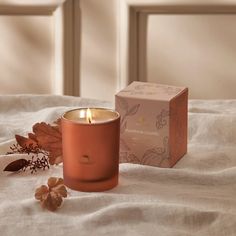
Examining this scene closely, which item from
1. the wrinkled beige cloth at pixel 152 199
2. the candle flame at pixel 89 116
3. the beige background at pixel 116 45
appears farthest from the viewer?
the beige background at pixel 116 45

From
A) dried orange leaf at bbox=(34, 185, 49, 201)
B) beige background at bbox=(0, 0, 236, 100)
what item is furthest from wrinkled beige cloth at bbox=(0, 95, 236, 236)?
beige background at bbox=(0, 0, 236, 100)

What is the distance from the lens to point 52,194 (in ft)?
2.23

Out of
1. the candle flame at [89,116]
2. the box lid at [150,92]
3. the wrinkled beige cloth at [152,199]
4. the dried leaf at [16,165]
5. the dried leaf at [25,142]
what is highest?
the box lid at [150,92]

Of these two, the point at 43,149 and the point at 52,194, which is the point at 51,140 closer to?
the point at 43,149

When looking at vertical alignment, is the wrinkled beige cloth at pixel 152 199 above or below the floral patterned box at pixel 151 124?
below

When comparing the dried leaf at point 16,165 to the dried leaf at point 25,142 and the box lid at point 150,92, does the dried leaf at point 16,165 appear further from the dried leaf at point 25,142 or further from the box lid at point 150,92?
the box lid at point 150,92

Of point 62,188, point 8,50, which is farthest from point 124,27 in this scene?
point 62,188

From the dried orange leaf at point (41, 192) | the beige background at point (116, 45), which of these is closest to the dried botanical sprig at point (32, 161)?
the dried orange leaf at point (41, 192)

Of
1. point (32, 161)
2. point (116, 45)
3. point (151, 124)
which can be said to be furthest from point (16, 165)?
point (116, 45)

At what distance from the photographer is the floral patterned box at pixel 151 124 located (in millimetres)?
791

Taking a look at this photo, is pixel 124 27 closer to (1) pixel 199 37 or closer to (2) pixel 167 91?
(1) pixel 199 37

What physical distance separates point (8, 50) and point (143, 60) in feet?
1.29

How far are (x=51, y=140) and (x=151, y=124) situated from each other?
132mm

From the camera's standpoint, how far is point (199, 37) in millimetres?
1730
